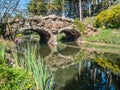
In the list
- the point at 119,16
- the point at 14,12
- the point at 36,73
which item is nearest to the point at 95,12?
the point at 119,16

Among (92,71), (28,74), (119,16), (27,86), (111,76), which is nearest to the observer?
(27,86)

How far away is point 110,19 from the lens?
47.4 metres

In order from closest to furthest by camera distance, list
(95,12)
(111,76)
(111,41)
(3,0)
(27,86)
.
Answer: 1. (27,86)
2. (111,76)
3. (3,0)
4. (111,41)
5. (95,12)

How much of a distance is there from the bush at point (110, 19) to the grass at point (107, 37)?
6.75 ft

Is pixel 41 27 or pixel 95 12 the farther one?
pixel 95 12

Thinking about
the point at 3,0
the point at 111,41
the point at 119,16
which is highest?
the point at 3,0

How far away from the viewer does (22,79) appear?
24.5 feet

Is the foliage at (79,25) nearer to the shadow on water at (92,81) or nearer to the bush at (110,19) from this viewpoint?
the bush at (110,19)

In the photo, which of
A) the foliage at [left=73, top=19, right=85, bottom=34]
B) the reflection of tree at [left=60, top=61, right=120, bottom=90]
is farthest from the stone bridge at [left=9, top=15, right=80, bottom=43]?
the reflection of tree at [left=60, top=61, right=120, bottom=90]

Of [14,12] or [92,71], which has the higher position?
[14,12]

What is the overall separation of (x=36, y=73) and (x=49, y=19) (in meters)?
38.7

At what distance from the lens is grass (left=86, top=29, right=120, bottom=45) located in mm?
38022

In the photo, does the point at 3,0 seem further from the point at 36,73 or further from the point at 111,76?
the point at 36,73

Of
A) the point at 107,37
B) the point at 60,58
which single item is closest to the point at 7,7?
the point at 60,58
